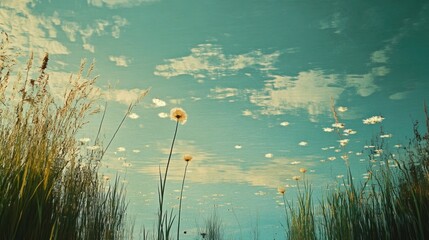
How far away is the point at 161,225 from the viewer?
88.1 inches

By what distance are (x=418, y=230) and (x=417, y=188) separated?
50 cm

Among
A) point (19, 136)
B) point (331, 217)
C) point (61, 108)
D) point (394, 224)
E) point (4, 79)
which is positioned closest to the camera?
point (19, 136)

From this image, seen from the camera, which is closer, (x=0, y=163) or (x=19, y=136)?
(x=0, y=163)

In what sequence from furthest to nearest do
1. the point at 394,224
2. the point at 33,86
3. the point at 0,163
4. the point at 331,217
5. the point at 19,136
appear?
the point at 331,217 < the point at 394,224 < the point at 33,86 < the point at 19,136 < the point at 0,163

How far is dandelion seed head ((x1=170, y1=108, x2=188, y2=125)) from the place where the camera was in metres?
2.68

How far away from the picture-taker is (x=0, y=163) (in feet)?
7.87

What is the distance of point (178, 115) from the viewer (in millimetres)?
2709

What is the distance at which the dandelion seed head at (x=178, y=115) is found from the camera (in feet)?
8.78

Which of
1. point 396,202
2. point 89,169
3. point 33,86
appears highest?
point 33,86

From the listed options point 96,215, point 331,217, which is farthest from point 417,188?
point 96,215

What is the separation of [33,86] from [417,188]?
4.24 m

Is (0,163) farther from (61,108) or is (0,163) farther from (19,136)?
(61,108)

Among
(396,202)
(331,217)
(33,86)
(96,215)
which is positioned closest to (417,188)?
(396,202)

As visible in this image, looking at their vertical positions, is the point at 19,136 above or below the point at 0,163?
above
